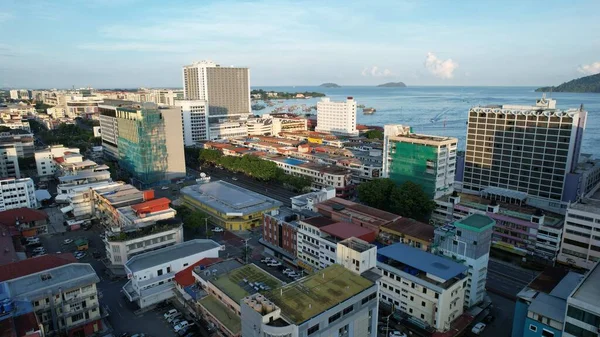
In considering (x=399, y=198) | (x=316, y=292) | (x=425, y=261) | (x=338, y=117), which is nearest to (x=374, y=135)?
(x=338, y=117)

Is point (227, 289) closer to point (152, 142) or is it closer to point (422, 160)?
point (422, 160)

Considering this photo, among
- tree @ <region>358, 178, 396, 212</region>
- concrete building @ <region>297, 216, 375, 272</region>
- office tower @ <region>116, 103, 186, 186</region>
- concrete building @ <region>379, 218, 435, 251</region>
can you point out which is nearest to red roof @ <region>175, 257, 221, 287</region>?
concrete building @ <region>297, 216, 375, 272</region>

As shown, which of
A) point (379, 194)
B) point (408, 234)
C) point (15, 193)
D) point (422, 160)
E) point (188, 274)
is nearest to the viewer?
point (188, 274)

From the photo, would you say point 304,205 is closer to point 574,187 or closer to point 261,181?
point 261,181

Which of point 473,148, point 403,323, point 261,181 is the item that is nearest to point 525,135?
point 473,148

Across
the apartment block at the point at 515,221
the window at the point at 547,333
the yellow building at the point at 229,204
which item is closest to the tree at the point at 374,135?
the yellow building at the point at 229,204

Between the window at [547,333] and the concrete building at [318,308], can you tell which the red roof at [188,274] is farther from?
the window at [547,333]

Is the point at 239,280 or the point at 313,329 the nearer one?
the point at 313,329

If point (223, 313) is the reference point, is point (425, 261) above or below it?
above
